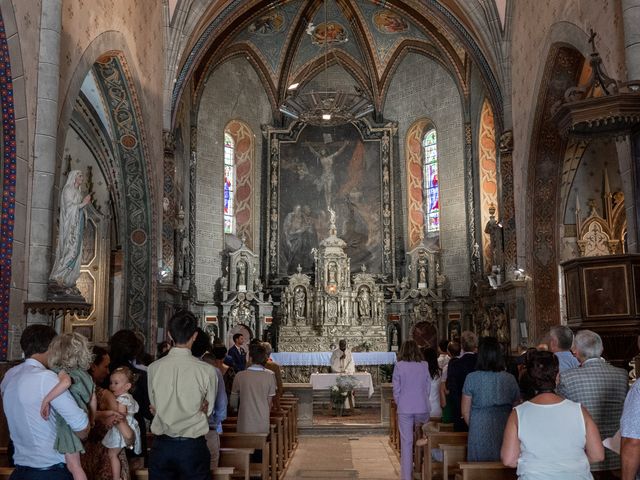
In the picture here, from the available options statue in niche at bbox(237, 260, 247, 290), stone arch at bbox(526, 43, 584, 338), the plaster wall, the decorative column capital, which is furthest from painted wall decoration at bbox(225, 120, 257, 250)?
stone arch at bbox(526, 43, 584, 338)

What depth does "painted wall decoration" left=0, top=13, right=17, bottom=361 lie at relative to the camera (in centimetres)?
749

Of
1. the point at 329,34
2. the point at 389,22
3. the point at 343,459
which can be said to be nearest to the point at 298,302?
the point at 329,34

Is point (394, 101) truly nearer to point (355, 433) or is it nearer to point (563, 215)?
point (563, 215)

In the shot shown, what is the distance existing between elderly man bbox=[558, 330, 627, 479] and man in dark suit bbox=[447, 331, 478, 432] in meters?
1.53

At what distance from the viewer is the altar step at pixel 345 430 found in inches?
492

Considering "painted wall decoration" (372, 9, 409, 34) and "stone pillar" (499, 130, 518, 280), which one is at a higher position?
"painted wall decoration" (372, 9, 409, 34)

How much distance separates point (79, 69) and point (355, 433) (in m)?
7.32

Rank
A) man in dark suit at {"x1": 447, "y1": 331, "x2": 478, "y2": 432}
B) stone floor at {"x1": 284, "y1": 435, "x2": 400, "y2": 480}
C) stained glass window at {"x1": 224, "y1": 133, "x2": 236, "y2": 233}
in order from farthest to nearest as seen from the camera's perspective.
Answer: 1. stained glass window at {"x1": 224, "y1": 133, "x2": 236, "y2": 233}
2. stone floor at {"x1": 284, "y1": 435, "x2": 400, "y2": 480}
3. man in dark suit at {"x1": 447, "y1": 331, "x2": 478, "y2": 432}

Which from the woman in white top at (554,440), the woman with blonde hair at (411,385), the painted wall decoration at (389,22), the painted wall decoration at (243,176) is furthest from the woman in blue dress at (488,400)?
the painted wall decoration at (389,22)

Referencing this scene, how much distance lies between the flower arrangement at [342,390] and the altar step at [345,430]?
126 cm

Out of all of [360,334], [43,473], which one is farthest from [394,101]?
[43,473]

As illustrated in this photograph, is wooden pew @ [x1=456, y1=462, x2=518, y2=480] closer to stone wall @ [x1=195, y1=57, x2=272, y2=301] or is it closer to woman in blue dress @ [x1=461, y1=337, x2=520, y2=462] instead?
woman in blue dress @ [x1=461, y1=337, x2=520, y2=462]

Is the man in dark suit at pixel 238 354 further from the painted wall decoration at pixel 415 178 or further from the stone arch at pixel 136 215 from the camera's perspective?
the painted wall decoration at pixel 415 178

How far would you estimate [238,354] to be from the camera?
9070 mm
